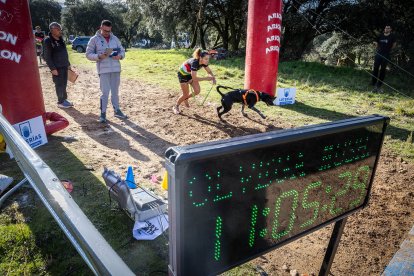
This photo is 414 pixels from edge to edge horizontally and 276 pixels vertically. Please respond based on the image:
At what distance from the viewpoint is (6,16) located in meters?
4.45

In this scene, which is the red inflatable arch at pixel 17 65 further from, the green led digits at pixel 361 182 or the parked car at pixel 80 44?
the parked car at pixel 80 44

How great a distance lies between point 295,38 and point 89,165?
64.2ft

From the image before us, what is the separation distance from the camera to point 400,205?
3955mm

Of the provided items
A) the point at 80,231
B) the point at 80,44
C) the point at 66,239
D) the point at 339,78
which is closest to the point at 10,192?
the point at 66,239

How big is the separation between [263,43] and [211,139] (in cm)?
387

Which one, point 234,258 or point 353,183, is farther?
point 353,183

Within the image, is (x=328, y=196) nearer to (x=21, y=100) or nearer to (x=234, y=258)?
(x=234, y=258)

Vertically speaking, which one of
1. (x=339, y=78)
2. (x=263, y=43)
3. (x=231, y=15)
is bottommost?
(x=339, y=78)

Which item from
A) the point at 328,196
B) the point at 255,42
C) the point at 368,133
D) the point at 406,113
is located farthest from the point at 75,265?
the point at 406,113

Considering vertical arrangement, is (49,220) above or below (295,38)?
below

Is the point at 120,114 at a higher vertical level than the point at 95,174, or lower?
higher

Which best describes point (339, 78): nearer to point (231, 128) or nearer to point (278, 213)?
point (231, 128)

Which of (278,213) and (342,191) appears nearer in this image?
(278,213)

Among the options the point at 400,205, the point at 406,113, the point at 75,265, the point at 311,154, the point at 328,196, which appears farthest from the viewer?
the point at 406,113
